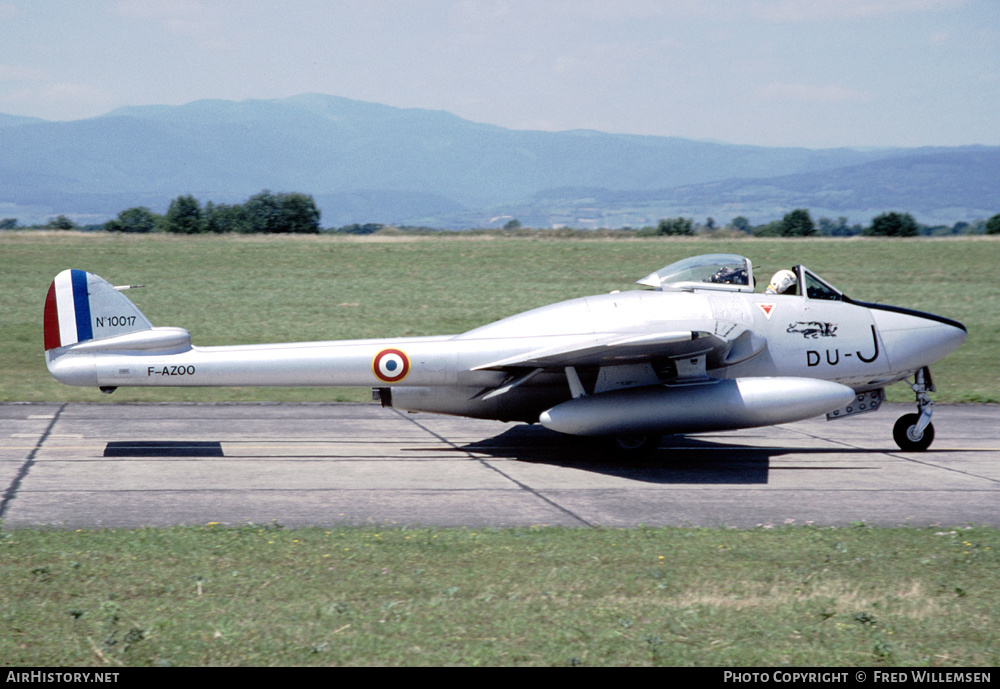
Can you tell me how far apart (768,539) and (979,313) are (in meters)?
30.2

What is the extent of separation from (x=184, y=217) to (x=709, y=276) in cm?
7167

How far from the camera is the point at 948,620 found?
6.32 meters

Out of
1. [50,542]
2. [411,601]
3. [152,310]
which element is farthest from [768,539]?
[152,310]

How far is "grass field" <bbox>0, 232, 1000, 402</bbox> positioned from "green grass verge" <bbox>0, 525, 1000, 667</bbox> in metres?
11.6

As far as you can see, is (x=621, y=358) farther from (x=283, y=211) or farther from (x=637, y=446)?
(x=283, y=211)

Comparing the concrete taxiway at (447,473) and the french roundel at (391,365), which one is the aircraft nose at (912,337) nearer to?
the concrete taxiway at (447,473)

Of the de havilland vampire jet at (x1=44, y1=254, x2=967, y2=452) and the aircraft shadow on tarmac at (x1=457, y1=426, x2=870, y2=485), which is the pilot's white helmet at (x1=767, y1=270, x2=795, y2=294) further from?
the aircraft shadow on tarmac at (x1=457, y1=426, x2=870, y2=485)

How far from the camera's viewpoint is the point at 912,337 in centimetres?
1348

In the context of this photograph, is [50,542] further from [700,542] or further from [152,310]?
[152,310]

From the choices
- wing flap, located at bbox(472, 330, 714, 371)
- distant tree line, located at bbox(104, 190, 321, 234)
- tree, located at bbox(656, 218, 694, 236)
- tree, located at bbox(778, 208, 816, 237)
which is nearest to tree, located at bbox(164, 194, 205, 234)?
distant tree line, located at bbox(104, 190, 321, 234)

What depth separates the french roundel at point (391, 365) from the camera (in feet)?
41.7

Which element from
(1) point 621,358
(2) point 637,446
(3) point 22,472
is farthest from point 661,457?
(3) point 22,472

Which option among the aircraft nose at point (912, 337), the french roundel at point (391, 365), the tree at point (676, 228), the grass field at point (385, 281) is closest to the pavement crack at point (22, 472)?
the grass field at point (385, 281)

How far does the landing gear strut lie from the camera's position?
13625 mm
